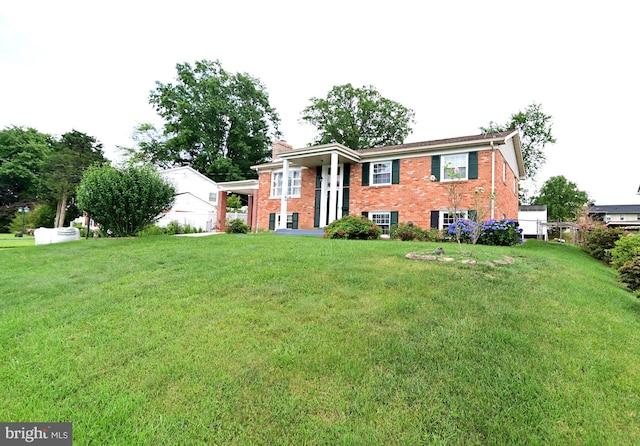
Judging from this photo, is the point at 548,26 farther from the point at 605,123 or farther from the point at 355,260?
the point at 605,123

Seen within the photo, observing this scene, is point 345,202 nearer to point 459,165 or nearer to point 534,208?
point 459,165

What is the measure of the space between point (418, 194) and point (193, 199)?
57.9 ft

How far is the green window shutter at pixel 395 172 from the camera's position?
15452 millimetres

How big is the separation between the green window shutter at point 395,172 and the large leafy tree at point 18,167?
137ft

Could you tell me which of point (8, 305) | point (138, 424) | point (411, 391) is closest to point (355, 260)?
point (411, 391)

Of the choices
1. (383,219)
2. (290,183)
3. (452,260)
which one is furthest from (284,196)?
(452,260)

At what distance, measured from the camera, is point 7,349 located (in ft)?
11.1

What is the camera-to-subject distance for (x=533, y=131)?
1043 inches

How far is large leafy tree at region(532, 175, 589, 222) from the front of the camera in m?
37.4

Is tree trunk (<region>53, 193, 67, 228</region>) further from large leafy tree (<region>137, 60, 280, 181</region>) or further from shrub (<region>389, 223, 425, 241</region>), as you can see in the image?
shrub (<region>389, 223, 425, 241</region>)

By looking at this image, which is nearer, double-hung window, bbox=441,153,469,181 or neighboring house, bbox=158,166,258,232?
double-hung window, bbox=441,153,469,181

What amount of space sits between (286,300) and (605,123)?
2318 centimetres

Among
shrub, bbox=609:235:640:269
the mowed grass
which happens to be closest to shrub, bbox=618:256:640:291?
the mowed grass

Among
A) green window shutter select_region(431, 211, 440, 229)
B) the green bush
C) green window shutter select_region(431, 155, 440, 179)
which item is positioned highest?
green window shutter select_region(431, 155, 440, 179)
